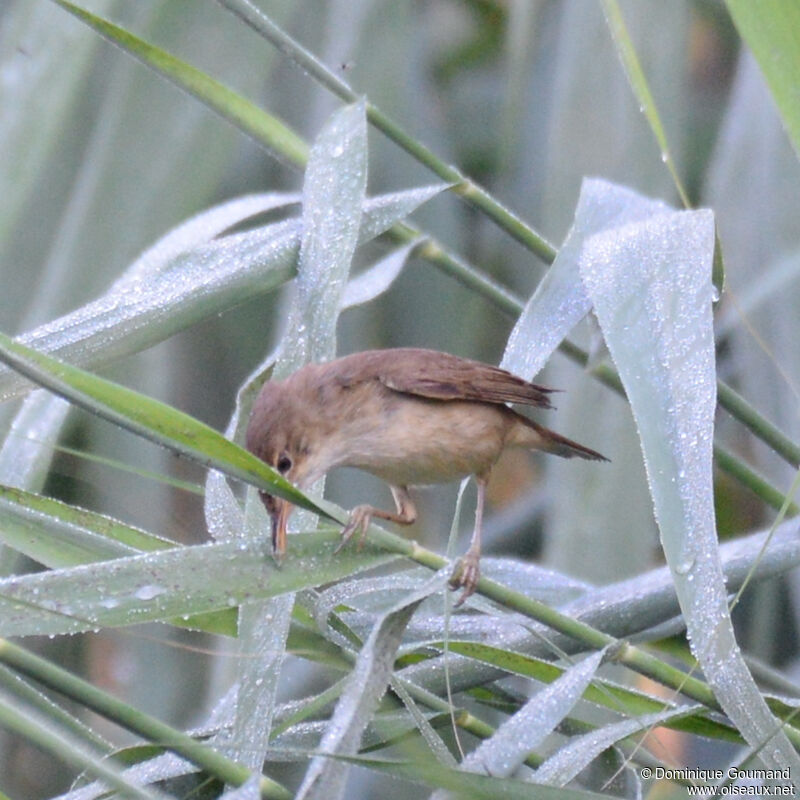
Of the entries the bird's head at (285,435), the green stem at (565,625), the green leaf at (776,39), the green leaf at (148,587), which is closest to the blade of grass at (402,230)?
the bird's head at (285,435)

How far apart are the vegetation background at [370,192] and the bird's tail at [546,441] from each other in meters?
0.04

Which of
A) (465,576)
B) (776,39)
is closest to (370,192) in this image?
(465,576)

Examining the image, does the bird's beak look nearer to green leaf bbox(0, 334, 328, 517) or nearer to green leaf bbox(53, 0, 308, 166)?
green leaf bbox(0, 334, 328, 517)

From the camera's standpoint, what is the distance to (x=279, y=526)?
1.21m

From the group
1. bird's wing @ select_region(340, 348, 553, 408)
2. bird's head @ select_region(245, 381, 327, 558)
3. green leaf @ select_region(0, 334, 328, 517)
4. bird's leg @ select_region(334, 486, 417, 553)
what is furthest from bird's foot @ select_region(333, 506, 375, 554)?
bird's wing @ select_region(340, 348, 553, 408)

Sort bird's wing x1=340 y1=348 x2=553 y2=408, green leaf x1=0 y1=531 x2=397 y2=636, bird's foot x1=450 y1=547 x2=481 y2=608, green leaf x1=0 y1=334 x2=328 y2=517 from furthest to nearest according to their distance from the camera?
1. bird's wing x1=340 y1=348 x2=553 y2=408
2. bird's foot x1=450 y1=547 x2=481 y2=608
3. green leaf x1=0 y1=531 x2=397 y2=636
4. green leaf x1=0 y1=334 x2=328 y2=517

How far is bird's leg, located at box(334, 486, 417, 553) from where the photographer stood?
111 centimetres

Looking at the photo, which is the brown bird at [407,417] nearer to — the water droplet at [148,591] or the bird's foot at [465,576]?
the bird's foot at [465,576]

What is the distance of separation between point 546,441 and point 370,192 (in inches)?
37.1

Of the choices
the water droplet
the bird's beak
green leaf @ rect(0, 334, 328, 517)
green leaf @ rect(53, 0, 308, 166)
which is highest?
green leaf @ rect(53, 0, 308, 166)

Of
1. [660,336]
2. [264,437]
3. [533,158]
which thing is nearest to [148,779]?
[264,437]

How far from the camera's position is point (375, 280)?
1.64 metres

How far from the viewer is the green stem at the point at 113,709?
89 centimetres

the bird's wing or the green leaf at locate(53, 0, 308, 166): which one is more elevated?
the green leaf at locate(53, 0, 308, 166)
